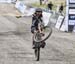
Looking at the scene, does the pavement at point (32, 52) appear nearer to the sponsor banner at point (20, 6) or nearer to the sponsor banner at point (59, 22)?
the sponsor banner at point (59, 22)

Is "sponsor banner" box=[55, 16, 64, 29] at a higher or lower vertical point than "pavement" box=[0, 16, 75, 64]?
lower

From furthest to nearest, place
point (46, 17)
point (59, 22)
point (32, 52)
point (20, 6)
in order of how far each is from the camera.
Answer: point (20, 6) → point (46, 17) → point (59, 22) → point (32, 52)

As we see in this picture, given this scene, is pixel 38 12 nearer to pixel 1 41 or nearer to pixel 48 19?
pixel 1 41

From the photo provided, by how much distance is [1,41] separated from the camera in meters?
21.4

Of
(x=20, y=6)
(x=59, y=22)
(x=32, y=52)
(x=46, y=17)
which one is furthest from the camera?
(x=20, y=6)

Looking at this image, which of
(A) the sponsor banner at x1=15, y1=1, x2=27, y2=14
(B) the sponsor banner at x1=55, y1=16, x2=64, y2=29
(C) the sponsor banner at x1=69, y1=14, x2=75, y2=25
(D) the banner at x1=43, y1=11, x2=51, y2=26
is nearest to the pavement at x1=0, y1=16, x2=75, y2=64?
(C) the sponsor banner at x1=69, y1=14, x2=75, y2=25

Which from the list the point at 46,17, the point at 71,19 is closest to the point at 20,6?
the point at 46,17

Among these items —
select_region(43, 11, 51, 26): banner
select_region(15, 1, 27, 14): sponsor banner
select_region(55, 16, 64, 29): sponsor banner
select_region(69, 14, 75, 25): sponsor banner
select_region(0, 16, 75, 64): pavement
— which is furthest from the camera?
select_region(15, 1, 27, 14): sponsor banner

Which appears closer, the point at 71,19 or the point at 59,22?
the point at 71,19

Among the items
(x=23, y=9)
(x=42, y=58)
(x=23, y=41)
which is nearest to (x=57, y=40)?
(x=23, y=41)

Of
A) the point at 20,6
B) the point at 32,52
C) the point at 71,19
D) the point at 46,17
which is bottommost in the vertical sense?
the point at 20,6

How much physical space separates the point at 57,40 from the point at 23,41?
1957 millimetres

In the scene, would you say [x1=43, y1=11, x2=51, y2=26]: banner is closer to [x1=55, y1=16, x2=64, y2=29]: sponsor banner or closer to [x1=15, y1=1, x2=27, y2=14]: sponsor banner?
[x1=55, y1=16, x2=64, y2=29]: sponsor banner

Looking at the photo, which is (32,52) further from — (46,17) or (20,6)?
(20,6)
